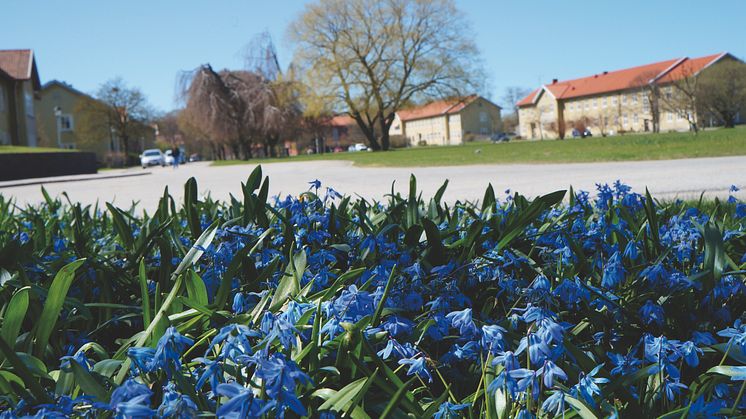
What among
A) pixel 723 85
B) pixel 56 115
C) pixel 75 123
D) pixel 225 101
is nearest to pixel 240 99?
pixel 225 101

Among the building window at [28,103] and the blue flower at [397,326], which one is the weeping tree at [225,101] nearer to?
the building window at [28,103]

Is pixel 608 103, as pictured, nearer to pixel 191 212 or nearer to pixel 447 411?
pixel 191 212

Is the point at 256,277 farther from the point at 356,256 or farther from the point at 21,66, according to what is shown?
the point at 21,66

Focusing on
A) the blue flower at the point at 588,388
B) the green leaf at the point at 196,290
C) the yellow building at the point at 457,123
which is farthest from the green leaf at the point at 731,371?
the yellow building at the point at 457,123

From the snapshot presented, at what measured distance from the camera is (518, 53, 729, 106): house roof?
8241cm

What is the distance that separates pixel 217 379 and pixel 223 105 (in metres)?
52.1

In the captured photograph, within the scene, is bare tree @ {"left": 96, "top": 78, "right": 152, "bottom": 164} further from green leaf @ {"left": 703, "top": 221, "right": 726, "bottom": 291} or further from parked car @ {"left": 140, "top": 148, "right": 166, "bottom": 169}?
green leaf @ {"left": 703, "top": 221, "right": 726, "bottom": 291}

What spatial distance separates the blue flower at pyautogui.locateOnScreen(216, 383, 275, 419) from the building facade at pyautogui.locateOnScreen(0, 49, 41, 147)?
1734 inches

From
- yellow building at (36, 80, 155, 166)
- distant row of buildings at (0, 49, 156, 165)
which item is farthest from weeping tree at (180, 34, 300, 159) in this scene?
yellow building at (36, 80, 155, 166)

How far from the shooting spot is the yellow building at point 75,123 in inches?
2606

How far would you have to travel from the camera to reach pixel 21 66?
44.0m

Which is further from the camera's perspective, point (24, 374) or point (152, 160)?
point (152, 160)

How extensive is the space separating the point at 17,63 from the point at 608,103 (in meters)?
81.2

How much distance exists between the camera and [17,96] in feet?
138
